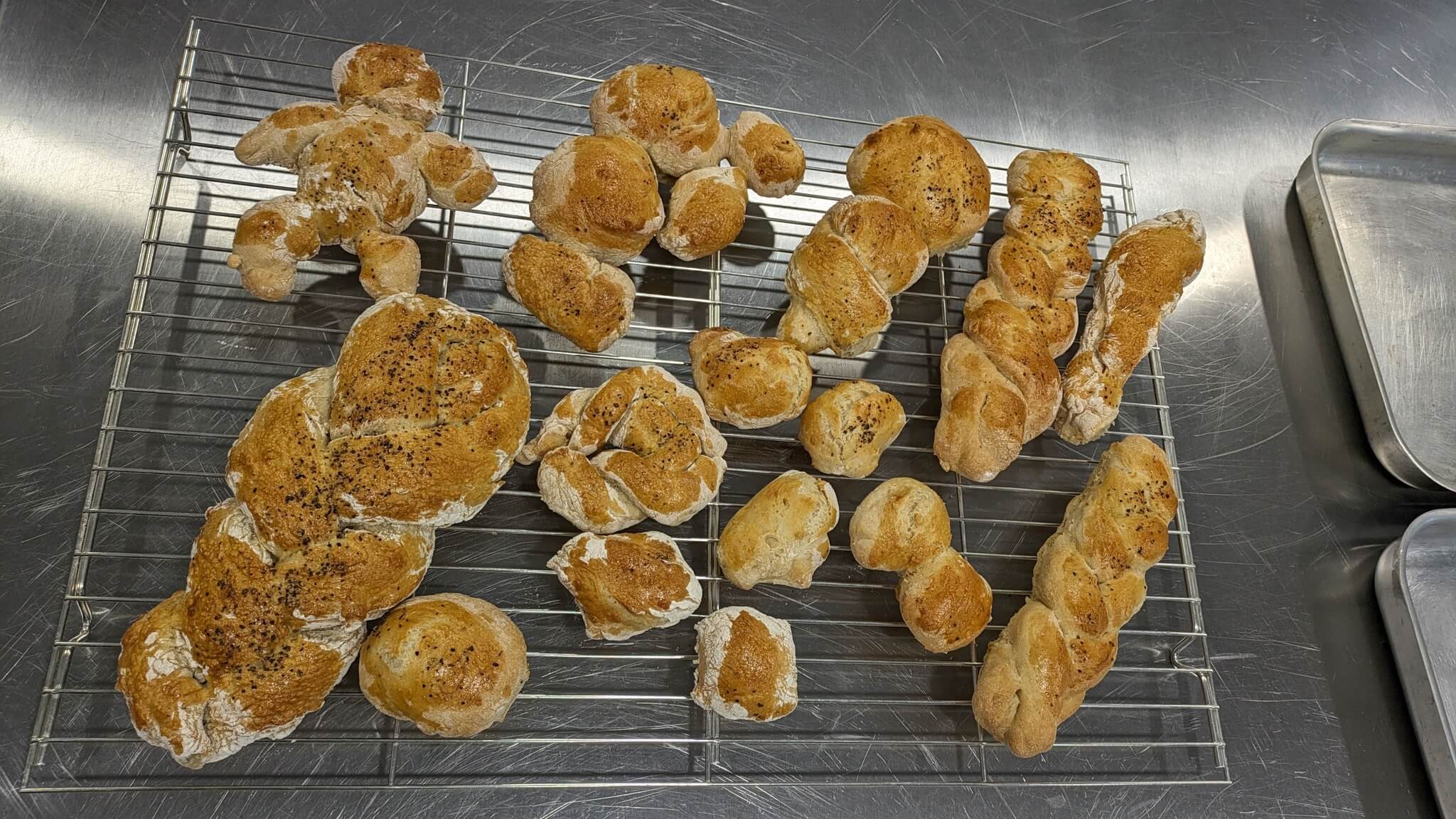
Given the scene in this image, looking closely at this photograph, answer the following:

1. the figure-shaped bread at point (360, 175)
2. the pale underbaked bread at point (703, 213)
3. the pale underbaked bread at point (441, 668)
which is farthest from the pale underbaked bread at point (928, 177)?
the pale underbaked bread at point (441, 668)

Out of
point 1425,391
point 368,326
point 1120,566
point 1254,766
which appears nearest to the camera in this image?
point 368,326

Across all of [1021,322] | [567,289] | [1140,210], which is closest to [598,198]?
[567,289]

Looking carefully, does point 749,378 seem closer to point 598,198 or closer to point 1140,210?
point 598,198

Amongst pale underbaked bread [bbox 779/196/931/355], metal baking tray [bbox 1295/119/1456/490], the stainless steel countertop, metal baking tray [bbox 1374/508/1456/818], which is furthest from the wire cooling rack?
metal baking tray [bbox 1295/119/1456/490]

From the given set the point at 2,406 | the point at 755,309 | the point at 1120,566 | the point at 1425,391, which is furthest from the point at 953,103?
the point at 2,406

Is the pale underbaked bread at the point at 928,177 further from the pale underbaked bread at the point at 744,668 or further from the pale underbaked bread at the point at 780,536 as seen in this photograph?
the pale underbaked bread at the point at 744,668

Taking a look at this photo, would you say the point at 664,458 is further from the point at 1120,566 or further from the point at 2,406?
the point at 2,406

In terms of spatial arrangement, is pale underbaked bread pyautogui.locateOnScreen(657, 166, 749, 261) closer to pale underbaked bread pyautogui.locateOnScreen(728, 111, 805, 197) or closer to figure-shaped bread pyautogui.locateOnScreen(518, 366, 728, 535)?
pale underbaked bread pyautogui.locateOnScreen(728, 111, 805, 197)
